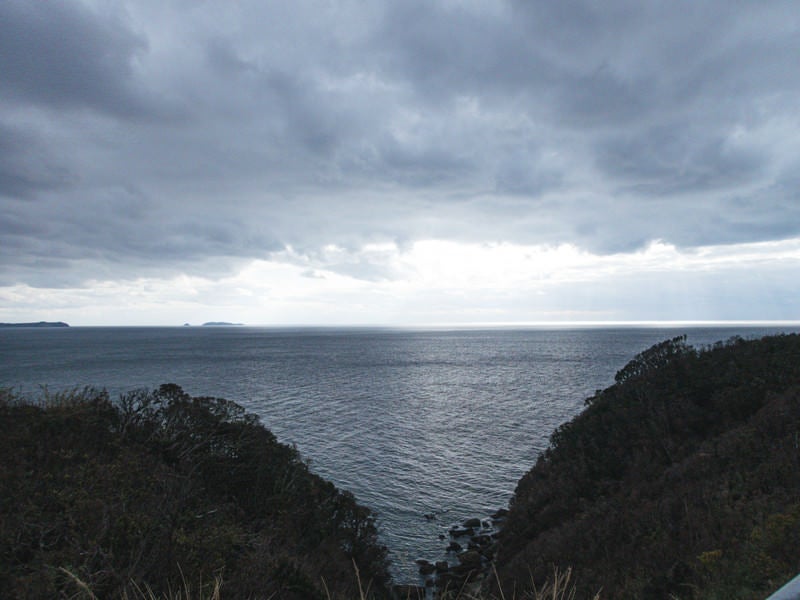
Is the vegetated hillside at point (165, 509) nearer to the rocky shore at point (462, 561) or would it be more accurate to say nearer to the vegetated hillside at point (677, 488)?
the rocky shore at point (462, 561)

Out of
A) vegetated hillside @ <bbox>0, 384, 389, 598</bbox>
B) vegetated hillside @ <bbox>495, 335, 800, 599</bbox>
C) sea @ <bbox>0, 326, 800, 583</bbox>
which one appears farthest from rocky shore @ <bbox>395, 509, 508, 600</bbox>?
vegetated hillside @ <bbox>0, 384, 389, 598</bbox>

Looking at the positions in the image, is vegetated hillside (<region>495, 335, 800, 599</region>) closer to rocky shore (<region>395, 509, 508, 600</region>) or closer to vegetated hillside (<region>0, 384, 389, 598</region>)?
rocky shore (<region>395, 509, 508, 600</region>)

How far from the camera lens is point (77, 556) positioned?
8492 millimetres

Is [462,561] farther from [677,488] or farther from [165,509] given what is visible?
[165,509]

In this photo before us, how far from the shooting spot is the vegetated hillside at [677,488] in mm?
9836

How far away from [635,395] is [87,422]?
31.6 meters

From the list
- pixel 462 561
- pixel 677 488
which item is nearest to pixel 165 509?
pixel 462 561

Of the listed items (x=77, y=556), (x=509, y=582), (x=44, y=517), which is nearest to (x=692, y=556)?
(x=509, y=582)

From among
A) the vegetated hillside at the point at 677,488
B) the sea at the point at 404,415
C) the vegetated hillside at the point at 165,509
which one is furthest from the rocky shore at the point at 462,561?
the vegetated hillside at the point at 165,509

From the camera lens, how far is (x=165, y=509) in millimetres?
11414

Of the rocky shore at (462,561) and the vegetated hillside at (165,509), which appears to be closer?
the vegetated hillside at (165,509)

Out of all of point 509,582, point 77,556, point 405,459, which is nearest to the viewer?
point 77,556

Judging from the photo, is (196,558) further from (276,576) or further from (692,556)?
(692,556)

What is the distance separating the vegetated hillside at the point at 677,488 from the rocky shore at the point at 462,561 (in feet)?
4.86
